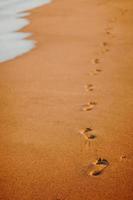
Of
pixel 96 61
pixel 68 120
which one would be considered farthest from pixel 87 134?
pixel 96 61

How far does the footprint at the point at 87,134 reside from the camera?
2.96 m

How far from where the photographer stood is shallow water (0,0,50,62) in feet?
19.3

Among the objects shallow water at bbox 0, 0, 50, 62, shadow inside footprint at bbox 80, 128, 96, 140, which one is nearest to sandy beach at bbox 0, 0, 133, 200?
shadow inside footprint at bbox 80, 128, 96, 140

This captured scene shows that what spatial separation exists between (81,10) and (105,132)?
718cm

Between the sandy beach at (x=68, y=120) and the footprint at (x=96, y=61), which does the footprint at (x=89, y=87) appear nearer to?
the sandy beach at (x=68, y=120)

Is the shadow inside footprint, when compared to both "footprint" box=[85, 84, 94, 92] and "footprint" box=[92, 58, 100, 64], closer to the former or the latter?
"footprint" box=[85, 84, 94, 92]

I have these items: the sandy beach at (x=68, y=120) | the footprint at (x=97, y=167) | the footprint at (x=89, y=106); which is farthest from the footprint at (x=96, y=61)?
the footprint at (x=97, y=167)

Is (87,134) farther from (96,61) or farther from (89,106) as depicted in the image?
(96,61)

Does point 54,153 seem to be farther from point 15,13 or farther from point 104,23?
point 15,13

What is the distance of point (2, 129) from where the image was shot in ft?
10.6

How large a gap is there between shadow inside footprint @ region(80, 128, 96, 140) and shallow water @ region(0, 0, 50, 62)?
111 inches

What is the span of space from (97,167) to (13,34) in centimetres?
535

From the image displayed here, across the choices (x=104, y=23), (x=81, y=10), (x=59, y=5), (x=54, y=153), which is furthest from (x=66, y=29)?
(x=54, y=153)

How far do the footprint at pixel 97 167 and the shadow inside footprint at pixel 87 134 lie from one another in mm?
353
